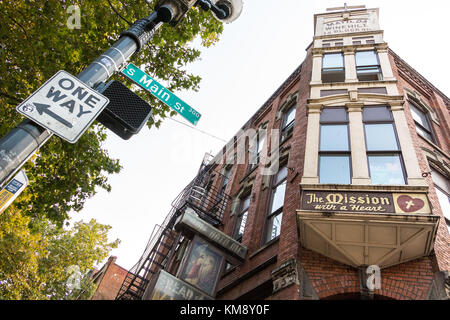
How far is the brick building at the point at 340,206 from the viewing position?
279 inches

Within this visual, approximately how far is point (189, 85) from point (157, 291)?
7.51 meters

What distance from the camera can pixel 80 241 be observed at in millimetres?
22422

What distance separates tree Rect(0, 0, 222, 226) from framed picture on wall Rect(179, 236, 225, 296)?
188 inches

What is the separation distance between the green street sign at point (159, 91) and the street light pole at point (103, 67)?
33.8 inches

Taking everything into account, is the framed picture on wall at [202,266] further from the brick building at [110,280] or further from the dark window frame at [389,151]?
the brick building at [110,280]

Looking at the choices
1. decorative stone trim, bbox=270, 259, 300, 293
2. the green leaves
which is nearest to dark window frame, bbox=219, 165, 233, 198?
the green leaves

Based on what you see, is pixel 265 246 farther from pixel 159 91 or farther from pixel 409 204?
pixel 159 91

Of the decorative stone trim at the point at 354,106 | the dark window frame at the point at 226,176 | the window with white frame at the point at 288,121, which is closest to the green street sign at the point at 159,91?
the decorative stone trim at the point at 354,106

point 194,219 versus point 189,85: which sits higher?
point 189,85

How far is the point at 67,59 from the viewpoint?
9.91 m

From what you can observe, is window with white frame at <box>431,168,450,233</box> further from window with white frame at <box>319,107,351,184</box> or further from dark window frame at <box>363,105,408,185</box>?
window with white frame at <box>319,107,351,184</box>

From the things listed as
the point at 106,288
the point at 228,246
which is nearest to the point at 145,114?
the point at 228,246
